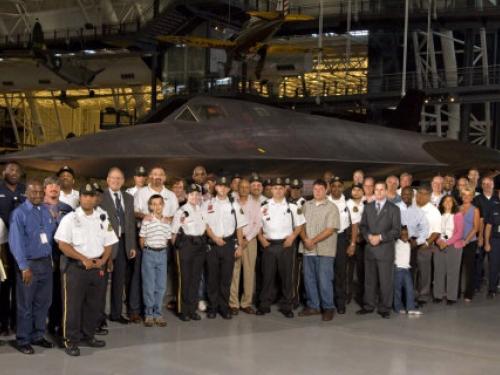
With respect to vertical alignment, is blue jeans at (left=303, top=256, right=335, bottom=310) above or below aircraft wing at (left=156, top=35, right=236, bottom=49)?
below

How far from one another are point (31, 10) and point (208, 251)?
3720 cm

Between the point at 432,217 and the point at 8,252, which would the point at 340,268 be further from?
the point at 8,252

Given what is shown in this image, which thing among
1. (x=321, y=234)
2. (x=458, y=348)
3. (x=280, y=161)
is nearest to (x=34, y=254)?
(x=321, y=234)

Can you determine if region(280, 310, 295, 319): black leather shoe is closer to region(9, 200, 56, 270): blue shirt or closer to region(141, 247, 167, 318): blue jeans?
region(141, 247, 167, 318): blue jeans

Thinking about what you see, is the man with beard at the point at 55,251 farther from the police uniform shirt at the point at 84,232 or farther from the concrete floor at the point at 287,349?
the concrete floor at the point at 287,349

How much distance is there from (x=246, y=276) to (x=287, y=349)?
217cm

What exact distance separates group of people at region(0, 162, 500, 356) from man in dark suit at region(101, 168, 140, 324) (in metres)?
0.02

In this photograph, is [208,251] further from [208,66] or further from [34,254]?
[208,66]

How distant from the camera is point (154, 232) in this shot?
7.92m

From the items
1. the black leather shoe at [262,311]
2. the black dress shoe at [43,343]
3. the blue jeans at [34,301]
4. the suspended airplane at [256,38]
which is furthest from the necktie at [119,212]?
the suspended airplane at [256,38]

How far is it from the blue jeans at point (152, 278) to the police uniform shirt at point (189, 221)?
0.49 m

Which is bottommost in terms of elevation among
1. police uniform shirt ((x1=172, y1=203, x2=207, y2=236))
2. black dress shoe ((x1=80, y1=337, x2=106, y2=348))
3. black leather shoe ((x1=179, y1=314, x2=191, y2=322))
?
black leather shoe ((x1=179, y1=314, x2=191, y2=322))

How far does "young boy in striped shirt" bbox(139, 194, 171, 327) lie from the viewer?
7.89 meters

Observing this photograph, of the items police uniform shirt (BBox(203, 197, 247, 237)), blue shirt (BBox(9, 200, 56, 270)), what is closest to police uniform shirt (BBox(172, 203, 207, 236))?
police uniform shirt (BBox(203, 197, 247, 237))
